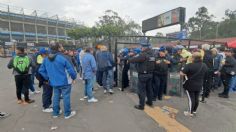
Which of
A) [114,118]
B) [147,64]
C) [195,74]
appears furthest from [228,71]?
[114,118]

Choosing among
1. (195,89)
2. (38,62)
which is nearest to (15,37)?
(38,62)

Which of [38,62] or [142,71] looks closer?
[142,71]

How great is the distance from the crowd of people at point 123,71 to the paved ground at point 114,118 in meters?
0.28

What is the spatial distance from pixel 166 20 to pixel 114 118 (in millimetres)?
21041

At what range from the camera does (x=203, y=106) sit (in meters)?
5.70

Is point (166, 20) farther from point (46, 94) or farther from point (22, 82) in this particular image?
point (46, 94)

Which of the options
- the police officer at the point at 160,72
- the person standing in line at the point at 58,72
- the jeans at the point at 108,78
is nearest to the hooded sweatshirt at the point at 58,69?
the person standing in line at the point at 58,72

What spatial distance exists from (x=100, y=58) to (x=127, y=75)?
4.46 feet

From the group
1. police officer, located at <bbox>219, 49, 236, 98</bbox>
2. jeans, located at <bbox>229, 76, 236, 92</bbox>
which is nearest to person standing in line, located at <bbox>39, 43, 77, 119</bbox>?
police officer, located at <bbox>219, 49, 236, 98</bbox>

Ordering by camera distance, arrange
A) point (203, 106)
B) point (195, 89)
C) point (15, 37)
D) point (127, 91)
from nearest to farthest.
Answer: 1. point (195, 89)
2. point (203, 106)
3. point (127, 91)
4. point (15, 37)

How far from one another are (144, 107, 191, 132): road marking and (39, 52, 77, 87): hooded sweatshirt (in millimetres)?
2225

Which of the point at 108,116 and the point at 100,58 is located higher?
the point at 100,58

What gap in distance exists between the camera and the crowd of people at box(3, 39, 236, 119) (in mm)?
4438

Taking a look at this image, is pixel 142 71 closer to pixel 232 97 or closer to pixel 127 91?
pixel 127 91
